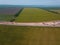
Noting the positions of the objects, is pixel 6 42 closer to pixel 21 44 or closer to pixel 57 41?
pixel 21 44

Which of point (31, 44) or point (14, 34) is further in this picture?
point (14, 34)

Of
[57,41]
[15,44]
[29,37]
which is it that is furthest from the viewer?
[29,37]

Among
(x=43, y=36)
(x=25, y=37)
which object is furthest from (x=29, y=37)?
(x=43, y=36)

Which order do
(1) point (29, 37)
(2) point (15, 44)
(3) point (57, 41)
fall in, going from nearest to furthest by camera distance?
1. (2) point (15, 44)
2. (3) point (57, 41)
3. (1) point (29, 37)

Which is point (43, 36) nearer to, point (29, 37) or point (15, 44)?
point (29, 37)

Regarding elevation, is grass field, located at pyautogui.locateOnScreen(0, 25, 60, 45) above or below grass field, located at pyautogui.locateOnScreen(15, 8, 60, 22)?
above

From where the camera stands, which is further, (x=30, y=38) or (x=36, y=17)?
(x=36, y=17)

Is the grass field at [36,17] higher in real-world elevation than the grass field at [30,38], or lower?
lower

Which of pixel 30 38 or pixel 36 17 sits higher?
pixel 30 38

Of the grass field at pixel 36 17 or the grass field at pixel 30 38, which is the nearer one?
the grass field at pixel 30 38

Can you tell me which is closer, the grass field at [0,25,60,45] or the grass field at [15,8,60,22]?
the grass field at [0,25,60,45]
